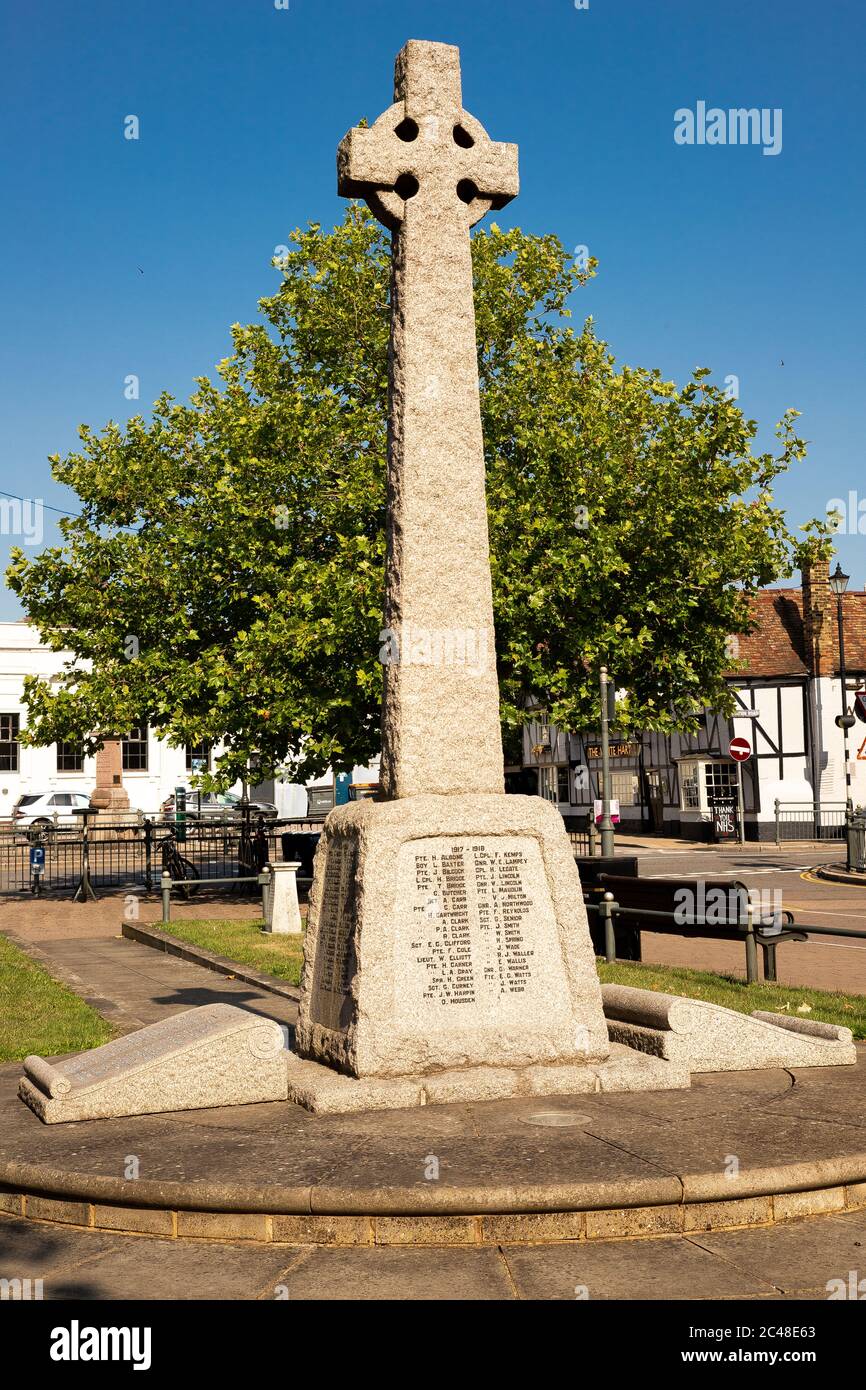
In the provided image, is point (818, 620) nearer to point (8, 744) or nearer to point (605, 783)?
point (605, 783)

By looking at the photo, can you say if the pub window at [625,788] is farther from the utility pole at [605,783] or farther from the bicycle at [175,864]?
the utility pole at [605,783]

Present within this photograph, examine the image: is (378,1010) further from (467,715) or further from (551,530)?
(551,530)

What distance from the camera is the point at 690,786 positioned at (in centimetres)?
4469

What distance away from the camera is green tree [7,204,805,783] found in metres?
22.0

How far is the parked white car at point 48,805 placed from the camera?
4525cm

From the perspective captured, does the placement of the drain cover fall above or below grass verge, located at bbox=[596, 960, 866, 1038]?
above

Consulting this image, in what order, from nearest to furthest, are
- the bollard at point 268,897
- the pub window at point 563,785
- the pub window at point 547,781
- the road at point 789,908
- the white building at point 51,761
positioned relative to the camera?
the road at point 789,908 < the bollard at point 268,897 < the white building at point 51,761 < the pub window at point 563,785 < the pub window at point 547,781

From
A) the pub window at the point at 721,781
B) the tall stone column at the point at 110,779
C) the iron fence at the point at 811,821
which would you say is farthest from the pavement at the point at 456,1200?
the tall stone column at the point at 110,779

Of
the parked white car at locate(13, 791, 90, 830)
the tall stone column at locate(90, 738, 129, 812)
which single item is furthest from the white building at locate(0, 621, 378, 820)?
the parked white car at locate(13, 791, 90, 830)

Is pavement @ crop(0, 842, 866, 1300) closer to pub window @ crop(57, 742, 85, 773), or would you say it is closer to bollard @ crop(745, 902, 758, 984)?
bollard @ crop(745, 902, 758, 984)

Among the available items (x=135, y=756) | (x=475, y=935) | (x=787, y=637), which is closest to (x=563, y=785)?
(x=787, y=637)

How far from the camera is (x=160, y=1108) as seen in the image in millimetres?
6797

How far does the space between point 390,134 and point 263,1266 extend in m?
6.53

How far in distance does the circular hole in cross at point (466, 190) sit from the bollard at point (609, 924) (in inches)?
315
